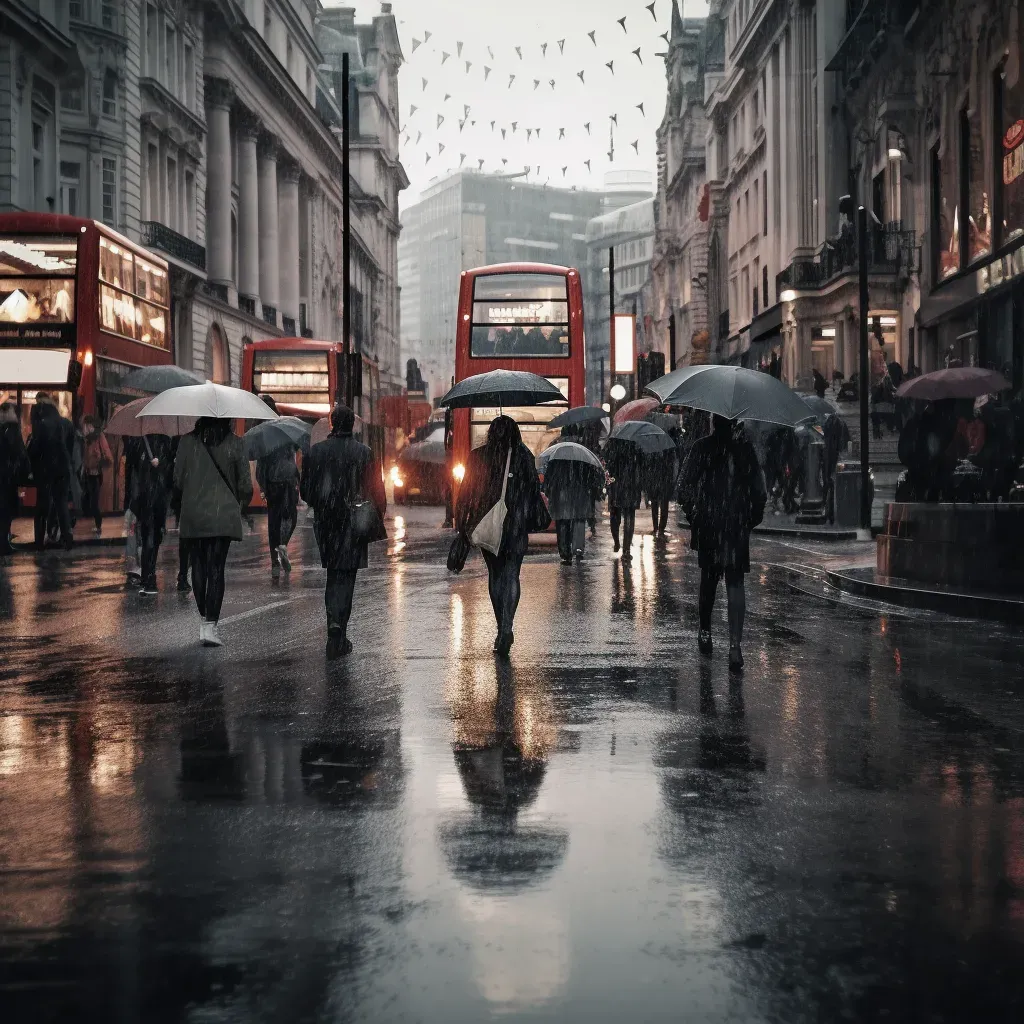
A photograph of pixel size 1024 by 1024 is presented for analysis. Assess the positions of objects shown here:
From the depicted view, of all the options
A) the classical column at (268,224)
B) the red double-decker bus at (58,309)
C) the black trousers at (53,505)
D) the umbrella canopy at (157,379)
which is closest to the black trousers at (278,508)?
the umbrella canopy at (157,379)

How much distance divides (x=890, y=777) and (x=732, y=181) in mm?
61156

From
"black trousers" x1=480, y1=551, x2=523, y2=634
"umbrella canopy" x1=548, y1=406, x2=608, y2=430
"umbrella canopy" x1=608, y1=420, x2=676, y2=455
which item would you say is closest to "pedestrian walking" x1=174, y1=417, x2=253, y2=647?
"black trousers" x1=480, y1=551, x2=523, y2=634

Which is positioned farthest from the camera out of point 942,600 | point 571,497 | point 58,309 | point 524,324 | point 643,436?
point 524,324

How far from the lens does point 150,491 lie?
580 inches

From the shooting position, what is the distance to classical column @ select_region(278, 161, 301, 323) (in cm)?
6625

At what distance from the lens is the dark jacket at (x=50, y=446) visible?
20.0 meters

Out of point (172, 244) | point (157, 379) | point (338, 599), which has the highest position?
point (172, 244)

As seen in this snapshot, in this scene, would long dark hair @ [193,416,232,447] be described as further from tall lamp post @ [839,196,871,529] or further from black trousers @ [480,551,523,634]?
tall lamp post @ [839,196,871,529]

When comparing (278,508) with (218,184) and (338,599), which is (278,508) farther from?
(218,184)

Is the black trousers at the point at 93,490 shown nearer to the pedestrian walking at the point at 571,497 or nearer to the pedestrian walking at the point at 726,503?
the pedestrian walking at the point at 571,497

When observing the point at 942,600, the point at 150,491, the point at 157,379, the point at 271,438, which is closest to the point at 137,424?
the point at 150,491

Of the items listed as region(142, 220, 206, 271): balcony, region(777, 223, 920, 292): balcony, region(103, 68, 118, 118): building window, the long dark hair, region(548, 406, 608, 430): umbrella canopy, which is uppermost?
region(103, 68, 118, 118): building window

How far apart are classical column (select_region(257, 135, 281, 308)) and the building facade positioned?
69mm

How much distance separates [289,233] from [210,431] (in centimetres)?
5769
